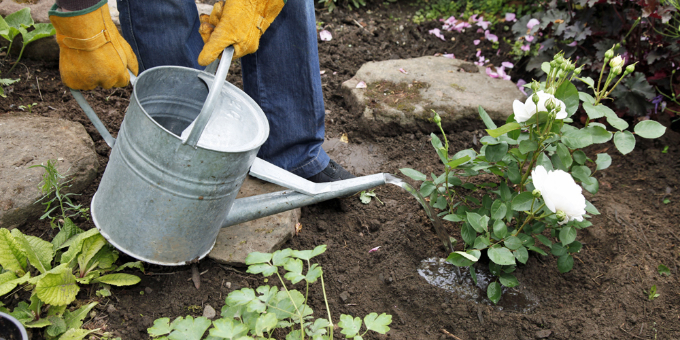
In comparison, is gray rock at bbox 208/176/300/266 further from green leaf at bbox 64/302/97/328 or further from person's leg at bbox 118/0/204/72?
person's leg at bbox 118/0/204/72

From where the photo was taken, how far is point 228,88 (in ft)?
4.75

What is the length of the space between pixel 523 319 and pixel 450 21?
265 centimetres

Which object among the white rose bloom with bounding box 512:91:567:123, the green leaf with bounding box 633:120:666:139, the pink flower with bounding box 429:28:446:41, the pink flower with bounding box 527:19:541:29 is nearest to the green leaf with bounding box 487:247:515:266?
the white rose bloom with bounding box 512:91:567:123

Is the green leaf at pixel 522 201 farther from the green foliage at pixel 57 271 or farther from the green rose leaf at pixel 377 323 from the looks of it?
the green foliage at pixel 57 271

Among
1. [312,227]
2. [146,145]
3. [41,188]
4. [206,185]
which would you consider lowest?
[312,227]

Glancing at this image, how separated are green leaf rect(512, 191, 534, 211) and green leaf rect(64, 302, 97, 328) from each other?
1.35 metres

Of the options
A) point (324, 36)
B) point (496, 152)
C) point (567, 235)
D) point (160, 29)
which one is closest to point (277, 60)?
point (160, 29)

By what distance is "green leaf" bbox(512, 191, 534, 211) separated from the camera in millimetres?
1461

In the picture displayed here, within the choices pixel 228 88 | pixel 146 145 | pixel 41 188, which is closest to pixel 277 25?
pixel 228 88

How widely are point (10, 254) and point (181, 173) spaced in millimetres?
662

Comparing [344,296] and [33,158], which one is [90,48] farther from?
[344,296]

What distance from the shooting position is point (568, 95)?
1.40 m

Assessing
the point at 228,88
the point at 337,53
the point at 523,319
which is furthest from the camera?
the point at 337,53

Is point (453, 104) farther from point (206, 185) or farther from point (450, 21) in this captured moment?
point (206, 185)
